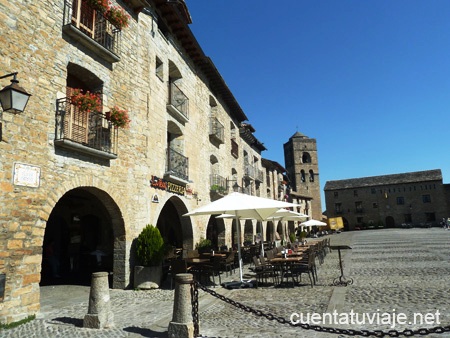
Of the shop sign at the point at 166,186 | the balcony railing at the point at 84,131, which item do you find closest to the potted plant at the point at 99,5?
the balcony railing at the point at 84,131

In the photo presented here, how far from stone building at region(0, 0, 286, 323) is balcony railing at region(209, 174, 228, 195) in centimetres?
15

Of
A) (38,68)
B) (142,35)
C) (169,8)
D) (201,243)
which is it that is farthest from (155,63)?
(201,243)

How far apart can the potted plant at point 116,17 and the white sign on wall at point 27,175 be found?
473cm

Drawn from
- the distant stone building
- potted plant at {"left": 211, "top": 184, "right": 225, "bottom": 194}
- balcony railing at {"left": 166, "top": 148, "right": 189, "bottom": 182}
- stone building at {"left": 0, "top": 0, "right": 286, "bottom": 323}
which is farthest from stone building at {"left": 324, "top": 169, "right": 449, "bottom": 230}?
balcony railing at {"left": 166, "top": 148, "right": 189, "bottom": 182}

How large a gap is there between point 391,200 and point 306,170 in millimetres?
18312

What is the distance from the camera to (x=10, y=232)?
18.7ft

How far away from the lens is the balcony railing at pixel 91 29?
747cm

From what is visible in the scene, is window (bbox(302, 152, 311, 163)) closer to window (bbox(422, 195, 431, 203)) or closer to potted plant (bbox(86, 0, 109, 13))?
window (bbox(422, 195, 431, 203))

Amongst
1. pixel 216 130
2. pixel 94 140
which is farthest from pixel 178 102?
pixel 94 140

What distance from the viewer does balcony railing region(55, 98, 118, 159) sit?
6.93m

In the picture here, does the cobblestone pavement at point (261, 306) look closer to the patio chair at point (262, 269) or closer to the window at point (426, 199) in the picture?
the patio chair at point (262, 269)

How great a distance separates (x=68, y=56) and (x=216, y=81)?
11262 mm

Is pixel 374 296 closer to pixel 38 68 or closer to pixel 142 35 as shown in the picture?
pixel 38 68

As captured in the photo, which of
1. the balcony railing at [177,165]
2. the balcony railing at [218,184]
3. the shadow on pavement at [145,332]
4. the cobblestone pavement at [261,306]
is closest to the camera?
the shadow on pavement at [145,332]
